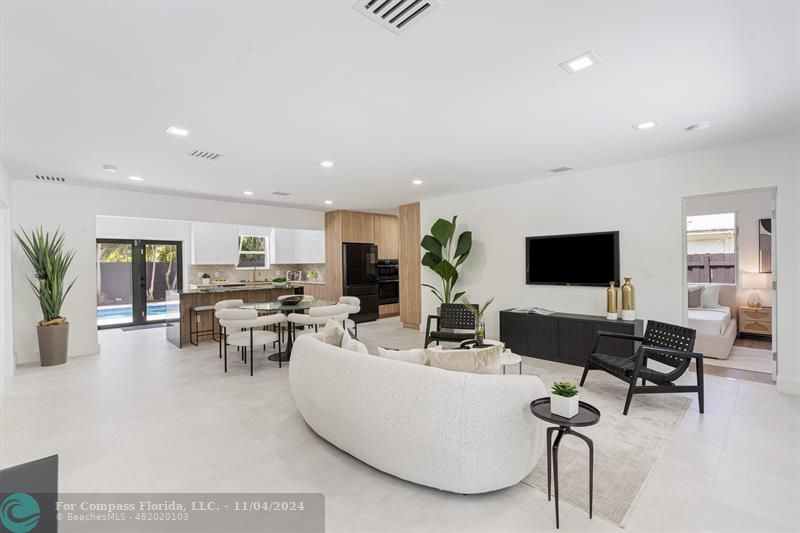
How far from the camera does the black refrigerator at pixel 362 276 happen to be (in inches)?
337

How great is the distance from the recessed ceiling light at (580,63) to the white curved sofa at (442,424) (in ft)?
6.62

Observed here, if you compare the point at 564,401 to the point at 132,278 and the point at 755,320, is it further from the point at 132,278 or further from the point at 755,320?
the point at 132,278

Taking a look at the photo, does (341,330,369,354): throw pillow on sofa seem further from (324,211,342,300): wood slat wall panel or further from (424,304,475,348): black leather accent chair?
(324,211,342,300): wood slat wall panel

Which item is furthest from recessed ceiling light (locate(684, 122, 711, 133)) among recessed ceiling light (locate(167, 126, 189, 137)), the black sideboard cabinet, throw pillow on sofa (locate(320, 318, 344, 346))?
recessed ceiling light (locate(167, 126, 189, 137))

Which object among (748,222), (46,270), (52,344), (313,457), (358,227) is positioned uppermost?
(358,227)

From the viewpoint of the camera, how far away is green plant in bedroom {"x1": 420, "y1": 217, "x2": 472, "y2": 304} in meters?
6.48

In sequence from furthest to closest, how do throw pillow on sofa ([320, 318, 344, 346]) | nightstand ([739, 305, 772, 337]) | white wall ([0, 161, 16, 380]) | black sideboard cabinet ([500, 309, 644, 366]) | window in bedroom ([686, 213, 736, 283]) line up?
window in bedroom ([686, 213, 736, 283]) → nightstand ([739, 305, 772, 337]) → black sideboard cabinet ([500, 309, 644, 366]) → white wall ([0, 161, 16, 380]) → throw pillow on sofa ([320, 318, 344, 346])

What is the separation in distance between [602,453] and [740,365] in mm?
3637

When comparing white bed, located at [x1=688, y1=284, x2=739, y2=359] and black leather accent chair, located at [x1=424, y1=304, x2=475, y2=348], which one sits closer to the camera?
white bed, located at [x1=688, y1=284, x2=739, y2=359]

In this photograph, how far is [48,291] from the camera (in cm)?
533

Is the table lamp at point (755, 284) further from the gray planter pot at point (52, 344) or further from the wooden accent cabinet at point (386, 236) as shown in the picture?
the gray planter pot at point (52, 344)

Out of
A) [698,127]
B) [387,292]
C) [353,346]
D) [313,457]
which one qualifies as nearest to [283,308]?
[353,346]

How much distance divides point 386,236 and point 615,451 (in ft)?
24.8

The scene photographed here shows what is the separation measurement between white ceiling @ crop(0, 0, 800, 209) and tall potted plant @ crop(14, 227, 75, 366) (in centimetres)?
141
